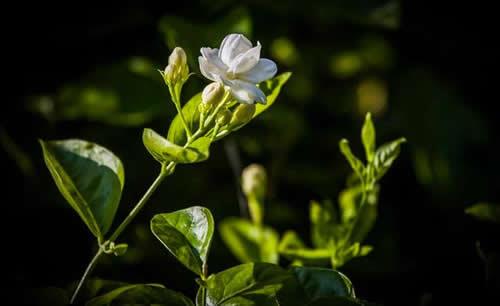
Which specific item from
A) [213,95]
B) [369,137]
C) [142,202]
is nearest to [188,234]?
[142,202]

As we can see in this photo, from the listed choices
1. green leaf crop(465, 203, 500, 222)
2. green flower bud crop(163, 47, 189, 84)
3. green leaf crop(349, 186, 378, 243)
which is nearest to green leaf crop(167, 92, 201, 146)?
green flower bud crop(163, 47, 189, 84)

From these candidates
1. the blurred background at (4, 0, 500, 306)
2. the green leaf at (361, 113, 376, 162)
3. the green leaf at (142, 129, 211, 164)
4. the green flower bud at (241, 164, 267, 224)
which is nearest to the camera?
the green leaf at (142, 129, 211, 164)

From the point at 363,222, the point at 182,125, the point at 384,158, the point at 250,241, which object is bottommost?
the point at 250,241

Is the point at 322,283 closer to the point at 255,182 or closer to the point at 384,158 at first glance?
the point at 384,158

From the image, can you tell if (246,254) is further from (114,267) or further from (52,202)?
(52,202)

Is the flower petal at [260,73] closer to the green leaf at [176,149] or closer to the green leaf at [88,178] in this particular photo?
the green leaf at [176,149]

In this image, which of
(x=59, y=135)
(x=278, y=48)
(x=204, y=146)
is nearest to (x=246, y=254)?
(x=204, y=146)

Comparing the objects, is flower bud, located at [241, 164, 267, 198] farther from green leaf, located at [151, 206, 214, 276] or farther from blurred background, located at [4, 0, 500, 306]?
green leaf, located at [151, 206, 214, 276]
